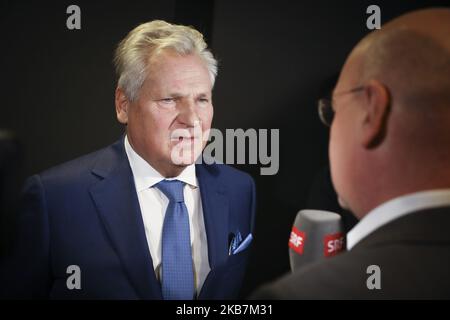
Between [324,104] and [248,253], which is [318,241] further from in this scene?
[324,104]

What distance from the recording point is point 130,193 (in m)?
1.99

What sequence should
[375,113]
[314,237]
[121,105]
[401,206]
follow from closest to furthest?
[401,206], [375,113], [314,237], [121,105]

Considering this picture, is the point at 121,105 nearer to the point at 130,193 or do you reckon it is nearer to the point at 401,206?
the point at 130,193

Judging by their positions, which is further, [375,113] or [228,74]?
[228,74]

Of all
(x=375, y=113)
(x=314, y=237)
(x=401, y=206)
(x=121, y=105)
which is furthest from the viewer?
(x=121, y=105)

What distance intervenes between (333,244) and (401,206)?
697 mm

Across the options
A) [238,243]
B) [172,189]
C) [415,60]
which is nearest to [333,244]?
[238,243]

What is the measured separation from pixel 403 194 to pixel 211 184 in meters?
0.87

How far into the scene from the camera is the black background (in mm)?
2018

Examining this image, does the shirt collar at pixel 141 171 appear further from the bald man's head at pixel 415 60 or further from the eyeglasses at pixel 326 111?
the bald man's head at pixel 415 60

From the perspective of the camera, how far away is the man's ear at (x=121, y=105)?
2.00 m

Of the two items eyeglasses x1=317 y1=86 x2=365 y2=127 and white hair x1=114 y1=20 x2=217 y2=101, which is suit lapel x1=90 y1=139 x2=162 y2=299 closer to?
white hair x1=114 y1=20 x2=217 y2=101
